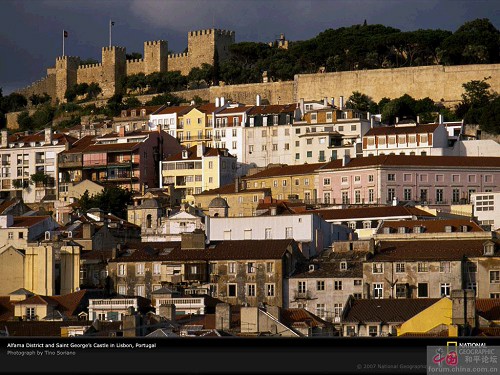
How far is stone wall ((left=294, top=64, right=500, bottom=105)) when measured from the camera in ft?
273

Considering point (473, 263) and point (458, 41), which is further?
point (458, 41)

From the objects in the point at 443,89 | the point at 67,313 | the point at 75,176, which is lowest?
the point at 67,313

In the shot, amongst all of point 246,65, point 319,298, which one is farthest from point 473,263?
point 246,65

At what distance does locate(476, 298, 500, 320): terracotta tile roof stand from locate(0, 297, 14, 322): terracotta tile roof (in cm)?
1365

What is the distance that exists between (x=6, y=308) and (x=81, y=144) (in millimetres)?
39472

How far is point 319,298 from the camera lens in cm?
3891

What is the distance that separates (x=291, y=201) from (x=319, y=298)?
2192cm

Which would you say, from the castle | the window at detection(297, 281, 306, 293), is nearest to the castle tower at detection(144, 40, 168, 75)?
the castle

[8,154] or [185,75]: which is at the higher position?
[185,75]

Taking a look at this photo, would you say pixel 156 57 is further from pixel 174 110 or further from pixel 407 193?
pixel 407 193

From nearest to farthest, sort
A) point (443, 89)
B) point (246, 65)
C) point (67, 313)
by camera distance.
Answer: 1. point (67, 313)
2. point (443, 89)
3. point (246, 65)

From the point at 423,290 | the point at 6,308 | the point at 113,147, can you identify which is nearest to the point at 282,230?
the point at 423,290

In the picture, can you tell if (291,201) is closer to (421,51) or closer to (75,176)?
(75,176)

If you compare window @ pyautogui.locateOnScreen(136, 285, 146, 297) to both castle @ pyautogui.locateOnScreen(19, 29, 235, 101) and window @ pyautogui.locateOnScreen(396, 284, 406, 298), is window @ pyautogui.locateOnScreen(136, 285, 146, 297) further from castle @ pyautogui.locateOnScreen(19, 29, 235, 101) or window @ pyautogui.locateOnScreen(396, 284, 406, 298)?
castle @ pyautogui.locateOnScreen(19, 29, 235, 101)
